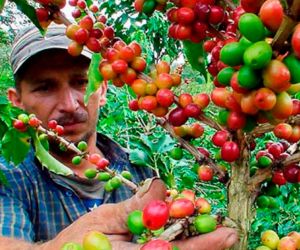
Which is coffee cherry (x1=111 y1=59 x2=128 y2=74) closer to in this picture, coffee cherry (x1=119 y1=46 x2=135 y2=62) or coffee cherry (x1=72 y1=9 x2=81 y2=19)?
coffee cherry (x1=119 y1=46 x2=135 y2=62)

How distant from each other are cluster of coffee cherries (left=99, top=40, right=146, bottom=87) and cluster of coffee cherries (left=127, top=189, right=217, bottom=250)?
0.29m

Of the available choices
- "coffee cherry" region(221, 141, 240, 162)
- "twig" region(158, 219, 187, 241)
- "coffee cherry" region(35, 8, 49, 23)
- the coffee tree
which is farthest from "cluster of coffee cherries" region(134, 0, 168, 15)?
"twig" region(158, 219, 187, 241)

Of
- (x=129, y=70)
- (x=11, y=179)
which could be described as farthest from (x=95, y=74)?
(x=11, y=179)

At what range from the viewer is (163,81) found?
3.34 ft

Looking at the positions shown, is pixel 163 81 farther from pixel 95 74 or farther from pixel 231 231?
pixel 231 231

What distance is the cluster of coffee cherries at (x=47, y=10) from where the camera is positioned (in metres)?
1.09

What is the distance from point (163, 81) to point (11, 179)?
97cm

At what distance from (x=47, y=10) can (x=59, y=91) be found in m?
0.89

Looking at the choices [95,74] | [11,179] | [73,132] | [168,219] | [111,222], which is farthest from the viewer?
[73,132]

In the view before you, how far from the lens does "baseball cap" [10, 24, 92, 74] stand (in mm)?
1960

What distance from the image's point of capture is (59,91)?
77.8 inches

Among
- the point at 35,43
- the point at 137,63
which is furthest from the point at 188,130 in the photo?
the point at 35,43

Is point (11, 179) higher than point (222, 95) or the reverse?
the reverse

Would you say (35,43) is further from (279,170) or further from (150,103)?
(279,170)
